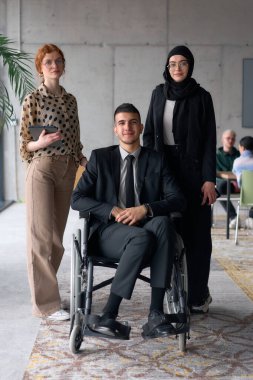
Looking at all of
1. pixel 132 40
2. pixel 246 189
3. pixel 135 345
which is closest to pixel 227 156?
pixel 246 189

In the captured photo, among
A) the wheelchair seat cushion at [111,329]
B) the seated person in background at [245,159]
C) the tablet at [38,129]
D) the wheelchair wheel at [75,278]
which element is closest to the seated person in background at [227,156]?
the seated person in background at [245,159]

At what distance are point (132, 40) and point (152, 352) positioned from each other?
22.7ft

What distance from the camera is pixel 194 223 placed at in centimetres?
336

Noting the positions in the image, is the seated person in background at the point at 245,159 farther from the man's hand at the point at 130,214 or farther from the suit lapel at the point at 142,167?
the man's hand at the point at 130,214

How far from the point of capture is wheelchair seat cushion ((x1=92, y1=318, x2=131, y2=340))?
264cm

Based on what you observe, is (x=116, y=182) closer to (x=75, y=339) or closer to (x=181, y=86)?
(x=181, y=86)

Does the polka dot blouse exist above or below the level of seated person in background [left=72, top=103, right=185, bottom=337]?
above

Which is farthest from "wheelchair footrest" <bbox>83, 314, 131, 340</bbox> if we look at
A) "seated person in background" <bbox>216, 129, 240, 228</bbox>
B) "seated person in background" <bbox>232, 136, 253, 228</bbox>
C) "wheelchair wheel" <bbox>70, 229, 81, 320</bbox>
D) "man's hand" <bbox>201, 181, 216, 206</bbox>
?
"seated person in background" <bbox>216, 129, 240, 228</bbox>

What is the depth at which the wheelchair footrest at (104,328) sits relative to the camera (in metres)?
2.64

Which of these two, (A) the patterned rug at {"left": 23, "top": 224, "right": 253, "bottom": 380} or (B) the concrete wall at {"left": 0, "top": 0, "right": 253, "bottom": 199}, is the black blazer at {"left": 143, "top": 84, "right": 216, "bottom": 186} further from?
(B) the concrete wall at {"left": 0, "top": 0, "right": 253, "bottom": 199}

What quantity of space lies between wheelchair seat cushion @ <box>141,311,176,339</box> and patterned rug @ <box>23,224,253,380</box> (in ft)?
0.45

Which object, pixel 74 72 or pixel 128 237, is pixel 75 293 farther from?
pixel 74 72

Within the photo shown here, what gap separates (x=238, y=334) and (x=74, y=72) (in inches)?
262

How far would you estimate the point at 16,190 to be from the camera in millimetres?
9383
